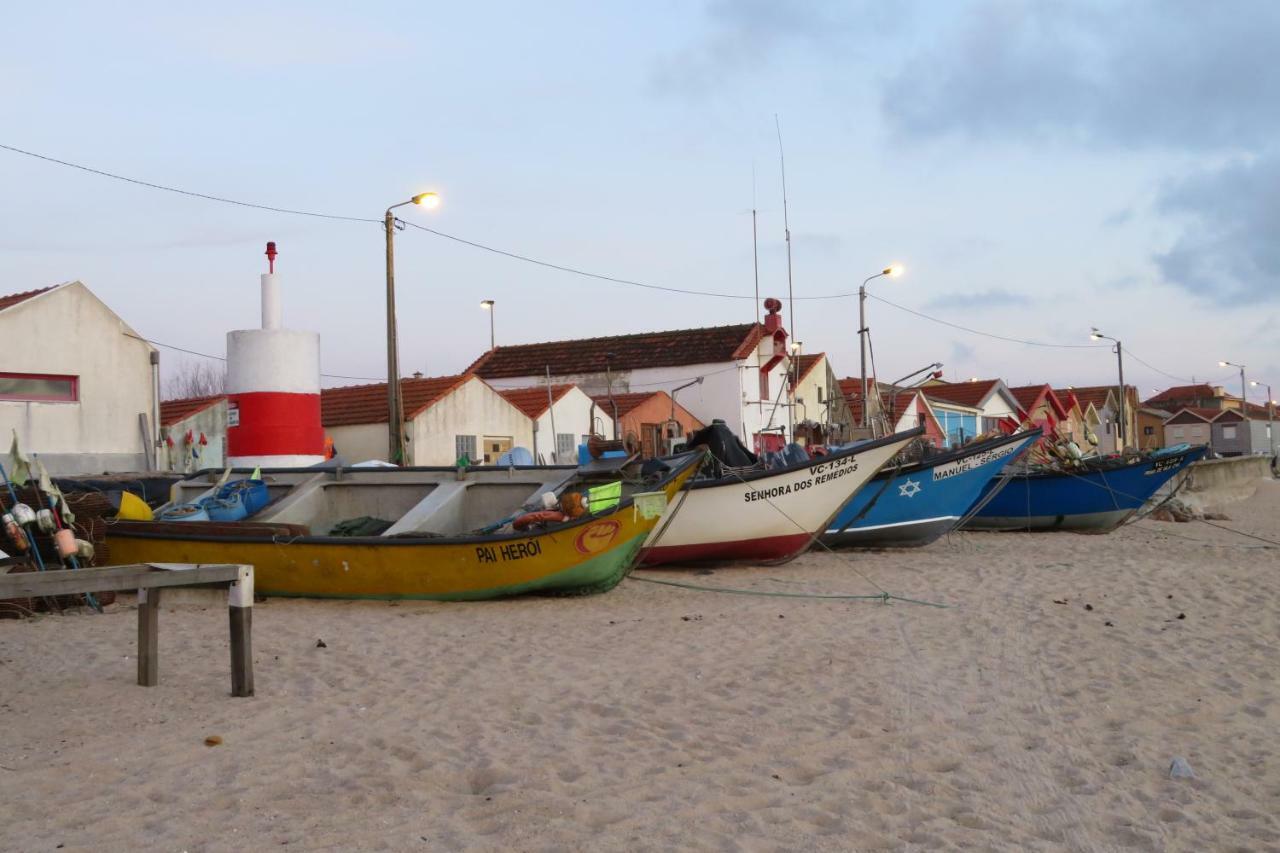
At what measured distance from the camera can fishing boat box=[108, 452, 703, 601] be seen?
1016 cm

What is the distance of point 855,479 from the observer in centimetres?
1371

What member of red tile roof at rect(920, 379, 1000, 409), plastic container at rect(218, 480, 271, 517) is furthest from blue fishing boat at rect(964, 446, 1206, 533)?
red tile roof at rect(920, 379, 1000, 409)

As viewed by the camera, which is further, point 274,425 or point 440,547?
point 274,425

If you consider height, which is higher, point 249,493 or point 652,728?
point 249,493

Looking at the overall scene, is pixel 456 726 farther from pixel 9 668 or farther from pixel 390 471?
pixel 390 471

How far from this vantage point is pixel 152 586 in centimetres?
627

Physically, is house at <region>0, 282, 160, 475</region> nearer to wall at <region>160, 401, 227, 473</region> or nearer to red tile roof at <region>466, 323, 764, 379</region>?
wall at <region>160, 401, 227, 473</region>

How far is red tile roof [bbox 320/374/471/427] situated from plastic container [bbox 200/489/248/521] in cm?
955

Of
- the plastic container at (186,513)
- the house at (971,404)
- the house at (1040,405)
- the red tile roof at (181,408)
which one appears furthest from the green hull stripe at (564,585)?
the house at (1040,405)

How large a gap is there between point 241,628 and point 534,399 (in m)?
20.9

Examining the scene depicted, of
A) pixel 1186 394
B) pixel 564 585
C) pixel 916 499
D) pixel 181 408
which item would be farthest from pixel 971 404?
pixel 1186 394

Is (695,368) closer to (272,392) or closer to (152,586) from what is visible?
(272,392)

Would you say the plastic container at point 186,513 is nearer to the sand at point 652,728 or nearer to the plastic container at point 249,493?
the plastic container at point 249,493

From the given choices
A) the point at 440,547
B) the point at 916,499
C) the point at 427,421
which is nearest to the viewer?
the point at 440,547
